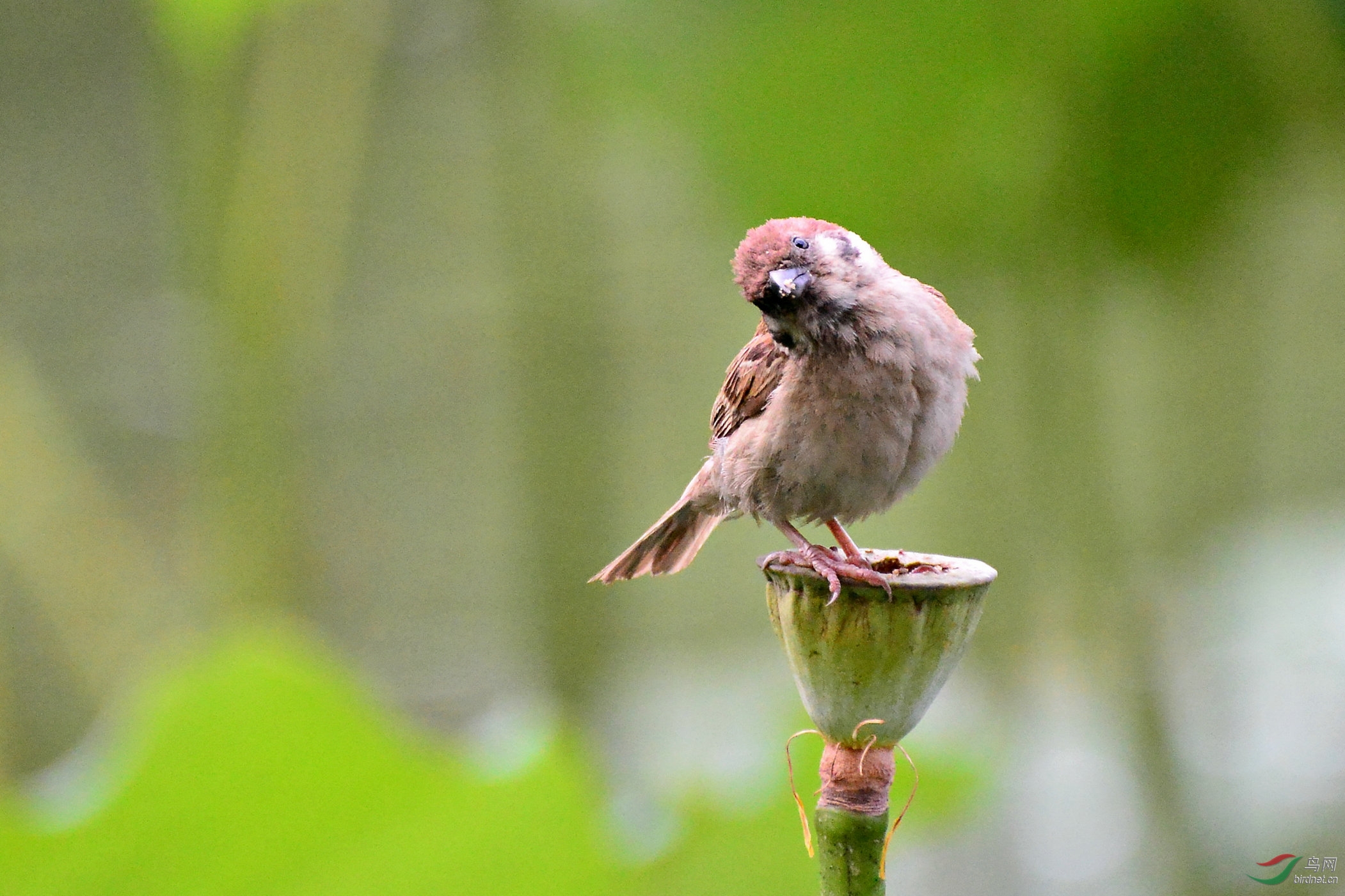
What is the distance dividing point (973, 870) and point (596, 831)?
183 centimetres

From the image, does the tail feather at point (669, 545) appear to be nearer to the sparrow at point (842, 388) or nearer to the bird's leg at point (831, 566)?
the sparrow at point (842, 388)

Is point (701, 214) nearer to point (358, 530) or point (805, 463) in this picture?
point (805, 463)

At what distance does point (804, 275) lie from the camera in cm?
91

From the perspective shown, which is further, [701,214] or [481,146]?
[481,146]

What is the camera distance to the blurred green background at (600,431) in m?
0.53

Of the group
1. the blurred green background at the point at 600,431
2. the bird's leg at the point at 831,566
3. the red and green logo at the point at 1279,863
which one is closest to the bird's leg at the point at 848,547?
the bird's leg at the point at 831,566

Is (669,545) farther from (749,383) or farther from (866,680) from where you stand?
(866,680)

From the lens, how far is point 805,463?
3.34 ft

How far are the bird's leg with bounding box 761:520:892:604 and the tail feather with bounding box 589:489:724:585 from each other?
0.20 meters

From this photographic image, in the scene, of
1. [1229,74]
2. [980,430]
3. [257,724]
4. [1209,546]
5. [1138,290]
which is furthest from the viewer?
[980,430]

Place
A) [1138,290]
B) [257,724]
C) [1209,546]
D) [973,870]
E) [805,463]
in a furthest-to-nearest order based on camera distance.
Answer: [973,870] < [1209,546] < [1138,290] < [805,463] < [257,724]

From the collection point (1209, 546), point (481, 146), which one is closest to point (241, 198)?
point (481, 146)

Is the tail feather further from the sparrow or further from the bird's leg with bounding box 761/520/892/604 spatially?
the bird's leg with bounding box 761/520/892/604

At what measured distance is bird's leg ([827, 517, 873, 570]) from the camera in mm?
735
